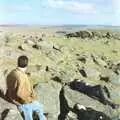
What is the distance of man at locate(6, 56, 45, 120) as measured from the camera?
1562 cm

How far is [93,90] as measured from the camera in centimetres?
2289

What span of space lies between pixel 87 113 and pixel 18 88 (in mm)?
5515

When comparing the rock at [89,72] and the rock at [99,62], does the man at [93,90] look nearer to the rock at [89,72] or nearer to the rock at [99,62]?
the rock at [89,72]

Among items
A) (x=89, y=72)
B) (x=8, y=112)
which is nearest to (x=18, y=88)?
(x=8, y=112)

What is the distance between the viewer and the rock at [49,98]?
1978 centimetres

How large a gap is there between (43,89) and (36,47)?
1108cm

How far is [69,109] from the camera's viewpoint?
21000 mm

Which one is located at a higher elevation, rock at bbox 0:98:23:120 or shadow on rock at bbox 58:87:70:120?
rock at bbox 0:98:23:120

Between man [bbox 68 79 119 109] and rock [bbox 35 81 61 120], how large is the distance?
2.28 meters

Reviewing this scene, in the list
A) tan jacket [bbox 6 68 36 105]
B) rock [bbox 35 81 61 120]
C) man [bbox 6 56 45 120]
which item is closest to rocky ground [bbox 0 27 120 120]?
rock [bbox 35 81 61 120]

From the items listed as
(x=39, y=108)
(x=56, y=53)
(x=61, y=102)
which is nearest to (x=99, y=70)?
(x=56, y=53)

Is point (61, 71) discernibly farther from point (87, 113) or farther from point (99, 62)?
point (87, 113)

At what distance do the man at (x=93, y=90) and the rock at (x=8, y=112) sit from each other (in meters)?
6.91

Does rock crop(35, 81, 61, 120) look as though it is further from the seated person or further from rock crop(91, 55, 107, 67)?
rock crop(91, 55, 107, 67)
